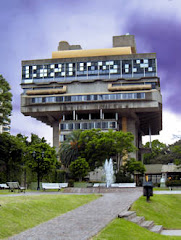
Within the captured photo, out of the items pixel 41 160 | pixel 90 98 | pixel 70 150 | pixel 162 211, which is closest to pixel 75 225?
pixel 162 211

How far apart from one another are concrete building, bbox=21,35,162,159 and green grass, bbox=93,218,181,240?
199ft

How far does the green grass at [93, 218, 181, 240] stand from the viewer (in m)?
11.7

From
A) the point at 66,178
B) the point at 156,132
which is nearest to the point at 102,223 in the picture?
the point at 66,178

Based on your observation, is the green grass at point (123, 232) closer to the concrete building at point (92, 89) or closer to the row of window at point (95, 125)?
the row of window at point (95, 125)

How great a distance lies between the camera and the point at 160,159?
10169cm

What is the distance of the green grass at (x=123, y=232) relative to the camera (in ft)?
38.5

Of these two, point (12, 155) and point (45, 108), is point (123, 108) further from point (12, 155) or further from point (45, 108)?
point (12, 155)

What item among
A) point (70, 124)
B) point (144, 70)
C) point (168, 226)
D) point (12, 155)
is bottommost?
point (168, 226)

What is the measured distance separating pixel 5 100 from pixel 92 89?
32.3 m

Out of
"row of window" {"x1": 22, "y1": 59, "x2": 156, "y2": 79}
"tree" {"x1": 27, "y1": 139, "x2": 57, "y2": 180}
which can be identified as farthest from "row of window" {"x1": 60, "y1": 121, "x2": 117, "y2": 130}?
"tree" {"x1": 27, "y1": 139, "x2": 57, "y2": 180}

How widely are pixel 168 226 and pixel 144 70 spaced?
2494 inches

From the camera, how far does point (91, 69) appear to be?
80688 millimetres

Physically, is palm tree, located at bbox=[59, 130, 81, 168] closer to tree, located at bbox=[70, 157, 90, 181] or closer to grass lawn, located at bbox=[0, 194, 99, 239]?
tree, located at bbox=[70, 157, 90, 181]

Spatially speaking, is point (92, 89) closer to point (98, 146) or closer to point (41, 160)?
point (98, 146)
